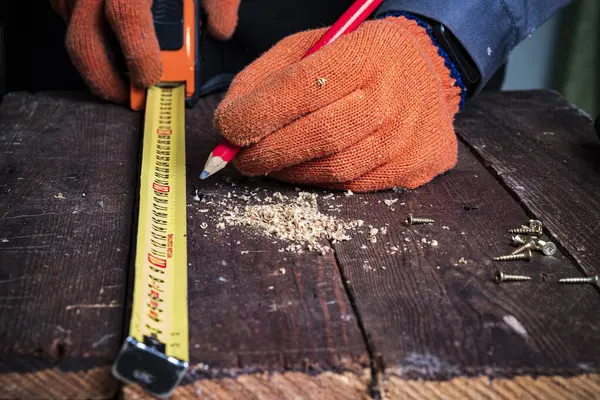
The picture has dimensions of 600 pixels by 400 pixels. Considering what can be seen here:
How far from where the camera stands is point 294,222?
3.32 feet

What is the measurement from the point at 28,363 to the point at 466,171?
796 mm

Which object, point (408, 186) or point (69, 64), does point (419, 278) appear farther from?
point (69, 64)

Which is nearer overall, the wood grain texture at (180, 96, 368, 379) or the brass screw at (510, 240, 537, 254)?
the wood grain texture at (180, 96, 368, 379)

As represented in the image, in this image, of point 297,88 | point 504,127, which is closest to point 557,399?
point 297,88

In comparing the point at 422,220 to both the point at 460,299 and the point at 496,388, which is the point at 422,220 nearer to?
the point at 460,299

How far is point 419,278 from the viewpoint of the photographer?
0.88 meters

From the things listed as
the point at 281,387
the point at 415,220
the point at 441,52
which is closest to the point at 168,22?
the point at 441,52

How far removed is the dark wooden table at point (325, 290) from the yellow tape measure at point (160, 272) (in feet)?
0.07

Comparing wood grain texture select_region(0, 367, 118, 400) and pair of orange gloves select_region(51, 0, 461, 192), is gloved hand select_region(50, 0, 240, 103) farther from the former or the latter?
wood grain texture select_region(0, 367, 118, 400)

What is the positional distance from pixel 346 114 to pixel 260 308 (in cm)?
36

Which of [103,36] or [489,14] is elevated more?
[489,14]

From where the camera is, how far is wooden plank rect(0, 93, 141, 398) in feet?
2.37

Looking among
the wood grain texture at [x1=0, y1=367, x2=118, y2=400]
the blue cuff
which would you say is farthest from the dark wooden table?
the blue cuff

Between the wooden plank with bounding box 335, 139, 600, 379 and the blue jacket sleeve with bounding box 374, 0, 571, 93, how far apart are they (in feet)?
1.22
